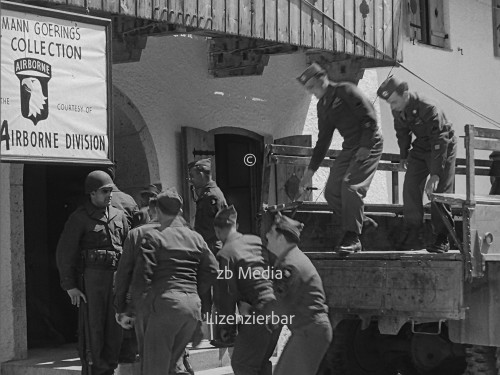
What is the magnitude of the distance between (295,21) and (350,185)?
10.4 feet

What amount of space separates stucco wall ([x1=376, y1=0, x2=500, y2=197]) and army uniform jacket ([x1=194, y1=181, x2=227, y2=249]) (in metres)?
6.10

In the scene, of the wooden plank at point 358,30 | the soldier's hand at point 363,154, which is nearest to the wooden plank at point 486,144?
the soldier's hand at point 363,154

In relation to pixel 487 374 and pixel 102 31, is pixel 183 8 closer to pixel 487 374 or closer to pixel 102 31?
pixel 102 31

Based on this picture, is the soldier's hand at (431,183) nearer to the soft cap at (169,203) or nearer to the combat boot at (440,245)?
the combat boot at (440,245)

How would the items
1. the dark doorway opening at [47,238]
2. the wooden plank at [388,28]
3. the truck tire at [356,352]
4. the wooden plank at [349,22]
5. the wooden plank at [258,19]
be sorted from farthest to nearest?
the wooden plank at [388,28], the wooden plank at [349,22], the dark doorway opening at [47,238], the wooden plank at [258,19], the truck tire at [356,352]

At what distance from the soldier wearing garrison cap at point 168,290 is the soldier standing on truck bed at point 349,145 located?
1.65m

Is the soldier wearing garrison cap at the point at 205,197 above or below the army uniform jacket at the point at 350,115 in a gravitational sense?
below

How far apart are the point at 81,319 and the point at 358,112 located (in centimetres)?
277

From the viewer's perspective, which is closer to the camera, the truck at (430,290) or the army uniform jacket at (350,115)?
the truck at (430,290)

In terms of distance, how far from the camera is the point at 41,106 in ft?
30.4

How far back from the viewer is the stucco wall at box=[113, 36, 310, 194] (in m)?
12.2

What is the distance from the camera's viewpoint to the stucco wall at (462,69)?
16.5 metres

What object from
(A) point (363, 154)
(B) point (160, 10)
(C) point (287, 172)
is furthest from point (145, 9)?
(C) point (287, 172)

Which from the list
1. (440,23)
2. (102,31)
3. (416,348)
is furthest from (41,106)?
(440,23)
